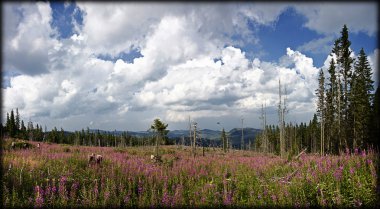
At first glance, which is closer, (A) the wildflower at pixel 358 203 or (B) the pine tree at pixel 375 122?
(A) the wildflower at pixel 358 203

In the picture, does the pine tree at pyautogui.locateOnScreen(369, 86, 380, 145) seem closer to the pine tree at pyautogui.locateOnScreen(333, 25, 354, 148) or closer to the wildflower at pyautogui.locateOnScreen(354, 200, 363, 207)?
the pine tree at pyautogui.locateOnScreen(333, 25, 354, 148)

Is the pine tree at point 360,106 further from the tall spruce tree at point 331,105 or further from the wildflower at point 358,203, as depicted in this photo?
the wildflower at point 358,203

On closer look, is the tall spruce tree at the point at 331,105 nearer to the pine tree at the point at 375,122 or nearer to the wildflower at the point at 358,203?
the pine tree at the point at 375,122

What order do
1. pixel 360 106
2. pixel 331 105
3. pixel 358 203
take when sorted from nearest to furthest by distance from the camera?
pixel 358 203 < pixel 360 106 < pixel 331 105

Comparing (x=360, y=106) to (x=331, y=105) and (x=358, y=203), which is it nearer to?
(x=331, y=105)

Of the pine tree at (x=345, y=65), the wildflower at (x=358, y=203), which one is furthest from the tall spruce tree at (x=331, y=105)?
the wildflower at (x=358, y=203)

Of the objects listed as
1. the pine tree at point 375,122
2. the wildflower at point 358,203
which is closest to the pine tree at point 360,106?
the pine tree at point 375,122

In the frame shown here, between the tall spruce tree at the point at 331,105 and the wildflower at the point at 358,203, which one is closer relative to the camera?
the wildflower at the point at 358,203

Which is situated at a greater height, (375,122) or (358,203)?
(375,122)

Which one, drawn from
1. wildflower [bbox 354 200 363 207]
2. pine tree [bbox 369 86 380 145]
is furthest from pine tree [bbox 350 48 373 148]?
wildflower [bbox 354 200 363 207]

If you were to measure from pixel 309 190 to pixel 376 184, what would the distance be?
1450 mm

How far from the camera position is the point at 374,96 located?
4691cm

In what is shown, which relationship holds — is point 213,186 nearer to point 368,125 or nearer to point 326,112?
point 368,125

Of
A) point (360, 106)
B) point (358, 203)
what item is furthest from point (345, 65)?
point (358, 203)
